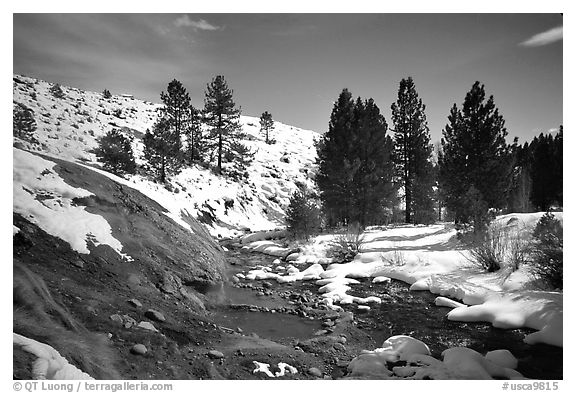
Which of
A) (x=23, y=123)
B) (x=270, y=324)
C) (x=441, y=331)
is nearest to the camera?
(x=441, y=331)

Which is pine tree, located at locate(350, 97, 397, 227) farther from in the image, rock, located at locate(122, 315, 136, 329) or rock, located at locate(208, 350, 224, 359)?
rock, located at locate(122, 315, 136, 329)

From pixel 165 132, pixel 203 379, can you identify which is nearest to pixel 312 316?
pixel 203 379

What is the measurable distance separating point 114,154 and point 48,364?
13625 millimetres

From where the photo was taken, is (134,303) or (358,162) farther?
(358,162)

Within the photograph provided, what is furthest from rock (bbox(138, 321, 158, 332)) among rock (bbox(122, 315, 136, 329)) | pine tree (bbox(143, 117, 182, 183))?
pine tree (bbox(143, 117, 182, 183))

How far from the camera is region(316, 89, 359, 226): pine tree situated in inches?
627

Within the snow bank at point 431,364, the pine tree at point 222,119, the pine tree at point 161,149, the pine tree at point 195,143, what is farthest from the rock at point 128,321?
the pine tree at point 195,143

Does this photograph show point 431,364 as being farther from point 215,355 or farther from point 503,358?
point 215,355

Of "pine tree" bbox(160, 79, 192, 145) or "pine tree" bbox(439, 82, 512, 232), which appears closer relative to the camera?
"pine tree" bbox(439, 82, 512, 232)

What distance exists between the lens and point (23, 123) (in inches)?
250

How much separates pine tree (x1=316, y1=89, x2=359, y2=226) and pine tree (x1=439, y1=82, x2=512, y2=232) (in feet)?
15.4

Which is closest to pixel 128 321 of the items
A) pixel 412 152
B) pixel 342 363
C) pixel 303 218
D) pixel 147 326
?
pixel 147 326

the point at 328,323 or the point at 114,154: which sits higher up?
the point at 114,154
